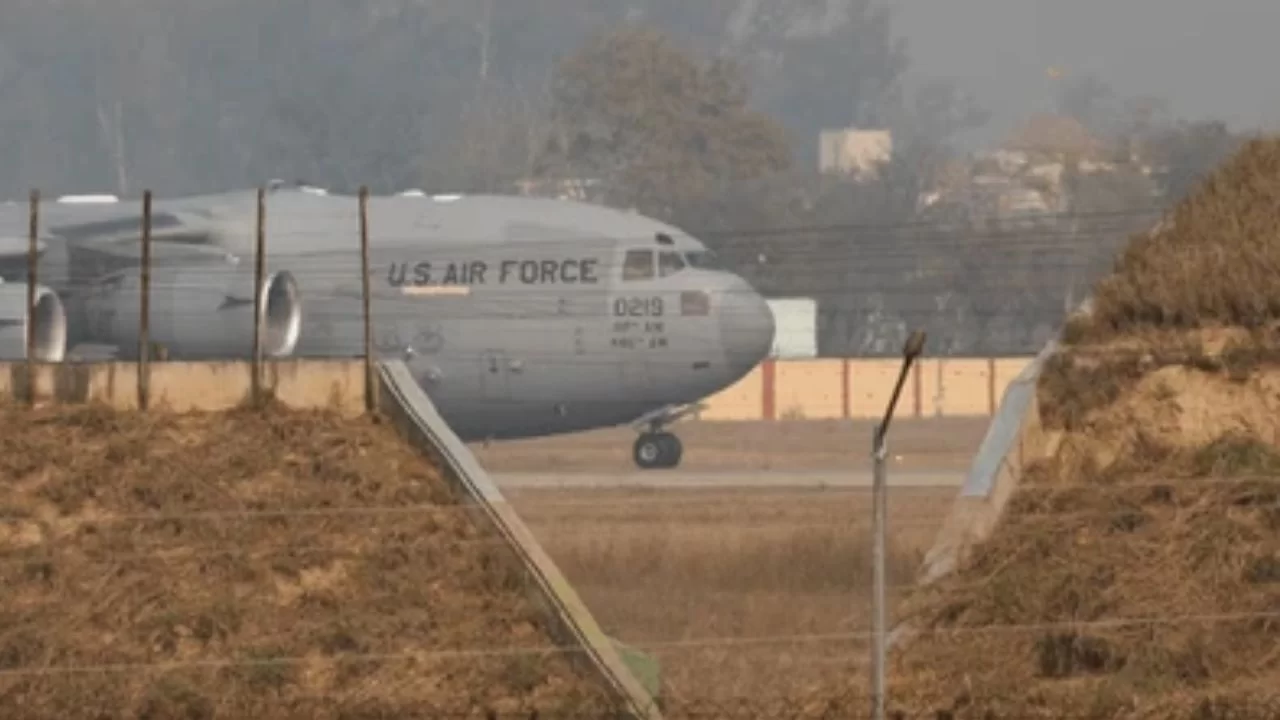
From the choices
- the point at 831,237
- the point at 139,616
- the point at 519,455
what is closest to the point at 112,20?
the point at 831,237

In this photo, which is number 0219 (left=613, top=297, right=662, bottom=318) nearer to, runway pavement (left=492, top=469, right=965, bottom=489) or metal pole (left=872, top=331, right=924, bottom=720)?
runway pavement (left=492, top=469, right=965, bottom=489)

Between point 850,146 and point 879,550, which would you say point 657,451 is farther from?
point 850,146

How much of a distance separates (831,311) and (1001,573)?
174ft

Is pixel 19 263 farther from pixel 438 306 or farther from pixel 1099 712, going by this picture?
pixel 1099 712

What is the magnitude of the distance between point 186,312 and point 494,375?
3.71 m

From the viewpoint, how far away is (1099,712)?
45.5 ft

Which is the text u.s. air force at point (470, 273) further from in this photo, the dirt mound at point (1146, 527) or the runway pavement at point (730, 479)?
the dirt mound at point (1146, 527)

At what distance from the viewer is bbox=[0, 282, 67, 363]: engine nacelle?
29625 mm

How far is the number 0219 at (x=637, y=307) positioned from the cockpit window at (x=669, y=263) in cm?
40

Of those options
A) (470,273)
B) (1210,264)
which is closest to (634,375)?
(470,273)

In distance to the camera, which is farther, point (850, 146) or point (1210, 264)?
point (850, 146)

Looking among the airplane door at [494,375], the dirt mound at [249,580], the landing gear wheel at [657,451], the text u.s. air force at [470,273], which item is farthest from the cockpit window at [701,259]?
the dirt mound at [249,580]

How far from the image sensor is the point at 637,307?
4166 centimetres

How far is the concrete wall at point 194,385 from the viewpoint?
17.0 m
